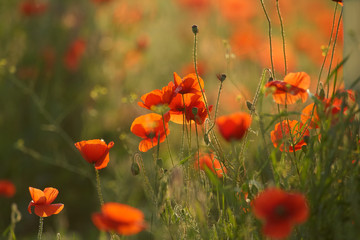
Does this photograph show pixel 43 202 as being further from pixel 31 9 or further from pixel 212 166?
pixel 31 9

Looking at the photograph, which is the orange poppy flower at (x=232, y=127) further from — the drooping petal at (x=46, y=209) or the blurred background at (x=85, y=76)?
the blurred background at (x=85, y=76)

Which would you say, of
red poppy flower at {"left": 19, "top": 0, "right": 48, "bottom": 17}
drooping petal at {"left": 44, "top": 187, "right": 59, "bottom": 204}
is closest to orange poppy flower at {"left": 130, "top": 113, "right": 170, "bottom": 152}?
drooping petal at {"left": 44, "top": 187, "right": 59, "bottom": 204}

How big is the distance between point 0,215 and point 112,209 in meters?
2.58

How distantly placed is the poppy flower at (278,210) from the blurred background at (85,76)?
1.77 metres

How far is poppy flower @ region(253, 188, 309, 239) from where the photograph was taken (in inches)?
33.5

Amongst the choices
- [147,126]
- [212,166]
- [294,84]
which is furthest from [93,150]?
[294,84]

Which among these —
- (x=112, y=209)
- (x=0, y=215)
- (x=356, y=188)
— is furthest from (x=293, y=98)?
(x=0, y=215)

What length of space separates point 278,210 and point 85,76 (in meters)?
3.80

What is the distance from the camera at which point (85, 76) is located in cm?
452

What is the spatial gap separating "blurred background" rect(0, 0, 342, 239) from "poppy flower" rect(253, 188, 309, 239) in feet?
5.80

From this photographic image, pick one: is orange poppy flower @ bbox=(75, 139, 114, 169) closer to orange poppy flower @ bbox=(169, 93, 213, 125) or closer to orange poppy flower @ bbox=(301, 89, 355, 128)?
orange poppy flower @ bbox=(169, 93, 213, 125)

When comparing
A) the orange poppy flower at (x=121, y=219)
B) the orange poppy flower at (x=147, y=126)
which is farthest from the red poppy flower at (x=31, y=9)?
the orange poppy flower at (x=121, y=219)

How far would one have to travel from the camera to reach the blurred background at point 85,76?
3393 mm

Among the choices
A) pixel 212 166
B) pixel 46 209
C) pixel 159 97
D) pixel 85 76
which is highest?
pixel 85 76
